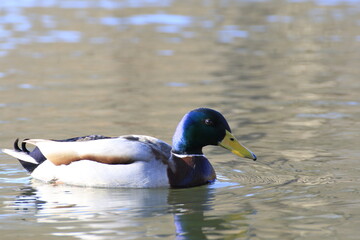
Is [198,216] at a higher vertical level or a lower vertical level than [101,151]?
lower

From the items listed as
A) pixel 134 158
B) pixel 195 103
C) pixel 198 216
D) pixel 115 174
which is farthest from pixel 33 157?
pixel 195 103

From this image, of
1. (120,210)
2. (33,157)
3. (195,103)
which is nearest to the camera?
(120,210)

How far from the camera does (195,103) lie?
547 inches

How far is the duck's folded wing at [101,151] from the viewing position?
895 cm

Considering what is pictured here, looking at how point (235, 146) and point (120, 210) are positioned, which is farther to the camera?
point (235, 146)

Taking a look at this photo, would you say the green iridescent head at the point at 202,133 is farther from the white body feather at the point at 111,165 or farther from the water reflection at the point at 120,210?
the water reflection at the point at 120,210

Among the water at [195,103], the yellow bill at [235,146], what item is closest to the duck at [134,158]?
the yellow bill at [235,146]

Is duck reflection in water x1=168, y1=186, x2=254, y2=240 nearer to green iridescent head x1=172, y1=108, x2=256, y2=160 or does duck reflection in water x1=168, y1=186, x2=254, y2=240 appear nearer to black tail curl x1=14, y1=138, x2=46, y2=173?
green iridescent head x1=172, y1=108, x2=256, y2=160

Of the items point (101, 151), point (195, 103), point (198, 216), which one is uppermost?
point (101, 151)

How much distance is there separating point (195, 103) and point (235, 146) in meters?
4.65

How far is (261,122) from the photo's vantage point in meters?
12.5

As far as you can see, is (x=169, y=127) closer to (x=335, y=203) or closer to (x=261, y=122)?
(x=261, y=122)

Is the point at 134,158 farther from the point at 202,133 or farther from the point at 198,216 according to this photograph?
the point at 198,216

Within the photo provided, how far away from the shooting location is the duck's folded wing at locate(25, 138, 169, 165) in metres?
8.95
